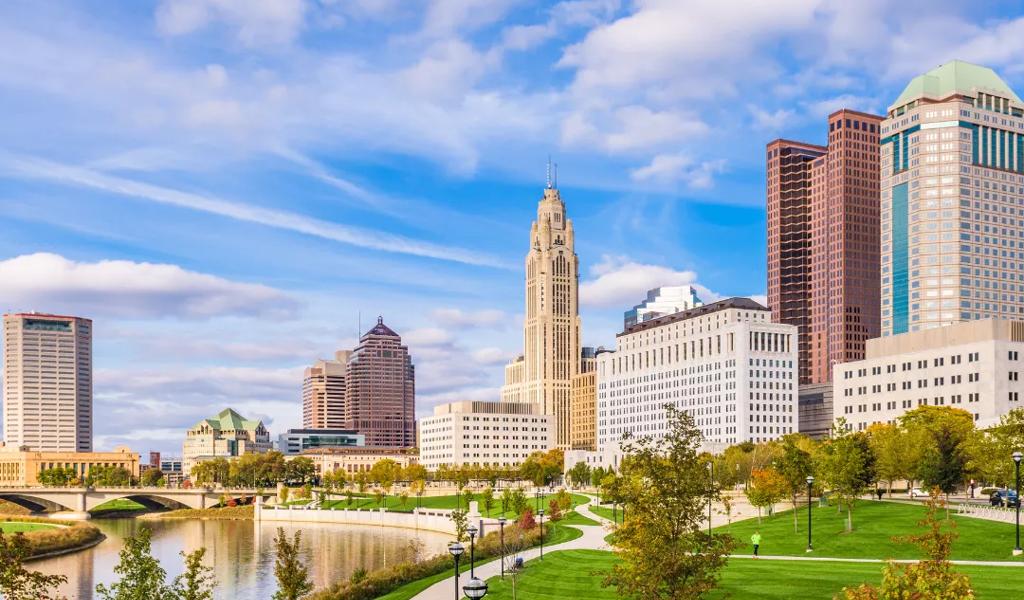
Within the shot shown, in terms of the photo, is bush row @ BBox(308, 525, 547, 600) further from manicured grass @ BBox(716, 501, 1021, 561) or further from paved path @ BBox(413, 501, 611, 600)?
manicured grass @ BBox(716, 501, 1021, 561)

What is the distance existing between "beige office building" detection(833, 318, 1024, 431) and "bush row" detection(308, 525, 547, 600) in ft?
301

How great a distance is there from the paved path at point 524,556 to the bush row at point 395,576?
12.0 ft

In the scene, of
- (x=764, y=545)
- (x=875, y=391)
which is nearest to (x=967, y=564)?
(x=764, y=545)

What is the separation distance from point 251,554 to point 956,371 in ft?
373

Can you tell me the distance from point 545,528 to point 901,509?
33.7m

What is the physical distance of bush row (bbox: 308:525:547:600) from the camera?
73250mm

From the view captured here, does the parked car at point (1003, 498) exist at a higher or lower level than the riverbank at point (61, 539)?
higher

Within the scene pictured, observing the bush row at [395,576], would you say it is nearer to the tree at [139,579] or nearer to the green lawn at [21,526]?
the tree at [139,579]

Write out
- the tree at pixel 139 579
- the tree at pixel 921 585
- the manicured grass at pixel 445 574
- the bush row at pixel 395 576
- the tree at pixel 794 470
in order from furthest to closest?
1. the tree at pixel 794 470
2. the bush row at pixel 395 576
3. the manicured grass at pixel 445 574
4. the tree at pixel 139 579
5. the tree at pixel 921 585

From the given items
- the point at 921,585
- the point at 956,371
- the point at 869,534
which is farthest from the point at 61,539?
the point at 956,371

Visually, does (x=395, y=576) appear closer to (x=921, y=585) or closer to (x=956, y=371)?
(x=921, y=585)

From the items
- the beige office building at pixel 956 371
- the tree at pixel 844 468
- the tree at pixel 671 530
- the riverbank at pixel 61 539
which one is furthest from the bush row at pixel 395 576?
the beige office building at pixel 956 371

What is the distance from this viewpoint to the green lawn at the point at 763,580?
5719cm

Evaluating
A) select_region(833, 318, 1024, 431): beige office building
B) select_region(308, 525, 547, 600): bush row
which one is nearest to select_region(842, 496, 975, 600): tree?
select_region(308, 525, 547, 600): bush row
